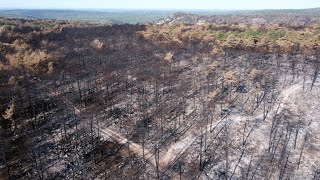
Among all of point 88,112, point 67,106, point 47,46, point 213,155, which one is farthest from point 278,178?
point 47,46

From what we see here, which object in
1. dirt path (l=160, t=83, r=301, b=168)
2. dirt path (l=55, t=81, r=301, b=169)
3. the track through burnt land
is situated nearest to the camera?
the track through burnt land

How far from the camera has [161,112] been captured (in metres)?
44.2

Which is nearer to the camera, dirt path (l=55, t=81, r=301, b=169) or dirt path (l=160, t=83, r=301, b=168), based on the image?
dirt path (l=55, t=81, r=301, b=169)

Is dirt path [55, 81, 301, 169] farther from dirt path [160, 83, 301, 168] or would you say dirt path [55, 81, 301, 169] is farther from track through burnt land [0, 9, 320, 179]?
track through burnt land [0, 9, 320, 179]

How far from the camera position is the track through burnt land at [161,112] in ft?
106

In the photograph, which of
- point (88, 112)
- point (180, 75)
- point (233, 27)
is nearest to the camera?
point (88, 112)

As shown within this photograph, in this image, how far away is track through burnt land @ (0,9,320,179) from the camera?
106ft

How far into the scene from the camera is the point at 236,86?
54125 mm

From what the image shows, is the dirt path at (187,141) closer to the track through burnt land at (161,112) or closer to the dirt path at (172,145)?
the dirt path at (172,145)

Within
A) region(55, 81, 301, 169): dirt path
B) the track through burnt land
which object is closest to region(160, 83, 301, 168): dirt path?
region(55, 81, 301, 169): dirt path

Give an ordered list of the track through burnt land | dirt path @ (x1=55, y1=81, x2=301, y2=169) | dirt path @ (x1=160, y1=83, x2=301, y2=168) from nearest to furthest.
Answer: the track through burnt land → dirt path @ (x1=55, y1=81, x2=301, y2=169) → dirt path @ (x1=160, y1=83, x2=301, y2=168)

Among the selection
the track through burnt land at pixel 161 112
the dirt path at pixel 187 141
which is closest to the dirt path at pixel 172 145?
the dirt path at pixel 187 141

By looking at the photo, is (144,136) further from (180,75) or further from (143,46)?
(143,46)

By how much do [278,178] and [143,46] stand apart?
199 feet
